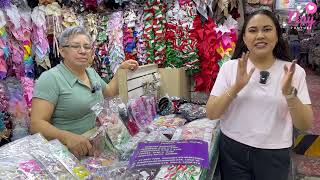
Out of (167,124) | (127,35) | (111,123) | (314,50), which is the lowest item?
(314,50)

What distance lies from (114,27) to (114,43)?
8.1 inches

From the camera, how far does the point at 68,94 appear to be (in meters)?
1.93

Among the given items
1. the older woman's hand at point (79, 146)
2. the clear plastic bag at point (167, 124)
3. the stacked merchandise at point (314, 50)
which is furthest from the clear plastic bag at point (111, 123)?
the stacked merchandise at point (314, 50)

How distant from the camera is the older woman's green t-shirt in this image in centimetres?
188

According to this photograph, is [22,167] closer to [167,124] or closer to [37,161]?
[37,161]

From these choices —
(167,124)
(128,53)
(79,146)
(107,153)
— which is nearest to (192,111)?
(167,124)

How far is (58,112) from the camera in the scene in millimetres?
1925

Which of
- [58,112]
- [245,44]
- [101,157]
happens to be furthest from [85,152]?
[245,44]

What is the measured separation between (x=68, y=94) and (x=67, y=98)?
0.08ft

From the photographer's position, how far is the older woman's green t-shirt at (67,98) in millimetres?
1881

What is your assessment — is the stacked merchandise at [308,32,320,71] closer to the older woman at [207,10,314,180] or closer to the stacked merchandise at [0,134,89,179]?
the older woman at [207,10,314,180]

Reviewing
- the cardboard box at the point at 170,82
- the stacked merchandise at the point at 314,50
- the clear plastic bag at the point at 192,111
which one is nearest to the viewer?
the clear plastic bag at the point at 192,111

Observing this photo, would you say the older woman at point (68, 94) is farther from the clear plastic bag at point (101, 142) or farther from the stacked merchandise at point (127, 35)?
the stacked merchandise at point (127, 35)

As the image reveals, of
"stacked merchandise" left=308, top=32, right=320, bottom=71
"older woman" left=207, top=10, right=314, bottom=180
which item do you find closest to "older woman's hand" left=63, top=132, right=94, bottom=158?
"older woman" left=207, top=10, right=314, bottom=180
